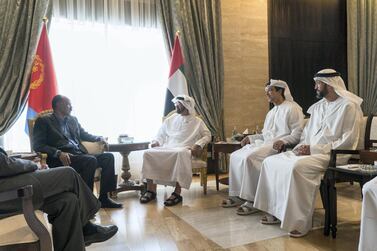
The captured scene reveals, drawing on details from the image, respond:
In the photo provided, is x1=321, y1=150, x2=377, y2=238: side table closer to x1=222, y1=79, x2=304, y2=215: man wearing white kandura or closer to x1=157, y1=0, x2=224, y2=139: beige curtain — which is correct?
x1=222, y1=79, x2=304, y2=215: man wearing white kandura

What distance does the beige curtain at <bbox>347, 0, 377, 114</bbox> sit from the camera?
6014mm

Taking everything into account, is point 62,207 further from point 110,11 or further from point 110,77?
point 110,11

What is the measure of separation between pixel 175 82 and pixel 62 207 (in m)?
3.27

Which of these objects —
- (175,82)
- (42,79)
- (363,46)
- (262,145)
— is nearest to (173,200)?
(262,145)

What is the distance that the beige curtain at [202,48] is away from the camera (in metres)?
5.07

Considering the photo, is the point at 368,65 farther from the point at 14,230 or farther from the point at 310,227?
the point at 14,230

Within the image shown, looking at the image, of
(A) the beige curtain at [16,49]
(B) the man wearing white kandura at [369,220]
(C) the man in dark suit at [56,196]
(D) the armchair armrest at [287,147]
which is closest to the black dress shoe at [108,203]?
(C) the man in dark suit at [56,196]

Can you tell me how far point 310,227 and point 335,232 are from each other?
201 mm

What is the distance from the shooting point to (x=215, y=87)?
5.37m

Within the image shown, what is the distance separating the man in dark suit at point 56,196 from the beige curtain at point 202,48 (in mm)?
3438

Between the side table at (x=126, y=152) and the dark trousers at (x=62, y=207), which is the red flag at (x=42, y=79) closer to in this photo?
the side table at (x=126, y=152)

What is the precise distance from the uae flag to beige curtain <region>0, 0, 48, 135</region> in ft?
5.98

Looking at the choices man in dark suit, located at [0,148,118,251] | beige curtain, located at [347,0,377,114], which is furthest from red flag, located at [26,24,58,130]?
beige curtain, located at [347,0,377,114]

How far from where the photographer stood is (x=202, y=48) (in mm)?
5273
